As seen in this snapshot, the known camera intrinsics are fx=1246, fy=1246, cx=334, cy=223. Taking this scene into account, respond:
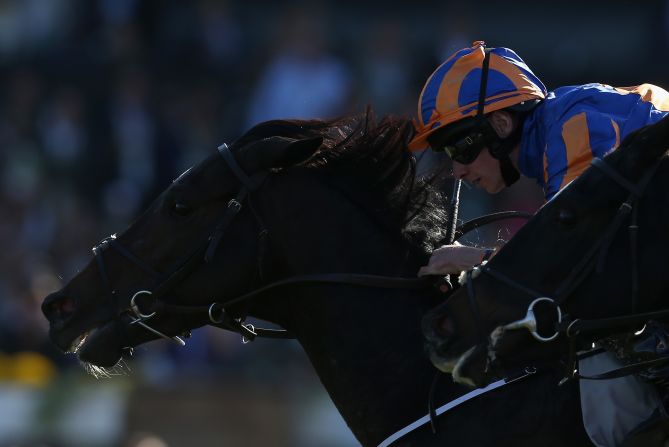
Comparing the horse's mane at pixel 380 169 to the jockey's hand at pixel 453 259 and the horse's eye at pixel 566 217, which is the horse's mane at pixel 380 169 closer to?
the jockey's hand at pixel 453 259

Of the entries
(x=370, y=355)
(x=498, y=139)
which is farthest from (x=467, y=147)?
(x=370, y=355)

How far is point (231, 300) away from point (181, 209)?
15.7 inches

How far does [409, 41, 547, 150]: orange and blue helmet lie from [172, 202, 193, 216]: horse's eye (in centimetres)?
94

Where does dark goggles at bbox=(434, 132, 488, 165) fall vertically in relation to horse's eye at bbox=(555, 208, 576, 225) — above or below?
above

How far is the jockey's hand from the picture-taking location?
4.52 meters

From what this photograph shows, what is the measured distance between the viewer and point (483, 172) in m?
4.76

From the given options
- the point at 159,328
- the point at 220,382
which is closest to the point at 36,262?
the point at 220,382

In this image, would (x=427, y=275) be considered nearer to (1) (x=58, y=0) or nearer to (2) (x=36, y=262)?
(2) (x=36, y=262)

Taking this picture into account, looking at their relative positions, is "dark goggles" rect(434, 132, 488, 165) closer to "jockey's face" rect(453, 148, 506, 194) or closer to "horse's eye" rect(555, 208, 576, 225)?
"jockey's face" rect(453, 148, 506, 194)

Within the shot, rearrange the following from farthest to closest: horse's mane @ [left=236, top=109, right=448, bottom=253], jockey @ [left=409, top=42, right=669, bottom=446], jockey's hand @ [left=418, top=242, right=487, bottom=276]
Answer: horse's mane @ [left=236, top=109, right=448, bottom=253] → jockey's hand @ [left=418, top=242, right=487, bottom=276] → jockey @ [left=409, top=42, right=669, bottom=446]

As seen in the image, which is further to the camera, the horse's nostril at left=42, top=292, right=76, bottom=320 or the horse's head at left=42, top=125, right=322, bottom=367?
the horse's nostril at left=42, top=292, right=76, bottom=320

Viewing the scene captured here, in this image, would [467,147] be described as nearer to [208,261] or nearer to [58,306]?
[208,261]

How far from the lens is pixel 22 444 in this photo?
30.8 ft

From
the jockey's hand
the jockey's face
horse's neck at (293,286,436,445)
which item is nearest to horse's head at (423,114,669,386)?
the jockey's hand
